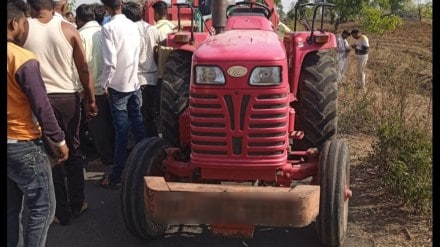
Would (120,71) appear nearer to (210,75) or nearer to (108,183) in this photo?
(108,183)

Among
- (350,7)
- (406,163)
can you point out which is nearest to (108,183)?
(406,163)

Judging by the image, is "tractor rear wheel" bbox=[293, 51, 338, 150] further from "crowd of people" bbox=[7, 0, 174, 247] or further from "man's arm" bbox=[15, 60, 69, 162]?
"man's arm" bbox=[15, 60, 69, 162]

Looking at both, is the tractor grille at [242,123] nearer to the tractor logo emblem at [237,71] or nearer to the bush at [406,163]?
the tractor logo emblem at [237,71]

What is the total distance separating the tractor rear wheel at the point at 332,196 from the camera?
154 inches

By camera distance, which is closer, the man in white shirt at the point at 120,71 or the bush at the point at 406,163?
the bush at the point at 406,163

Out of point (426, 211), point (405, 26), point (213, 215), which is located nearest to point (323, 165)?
point (213, 215)

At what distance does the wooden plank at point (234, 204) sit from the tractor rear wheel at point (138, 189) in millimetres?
441

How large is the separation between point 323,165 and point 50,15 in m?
2.49

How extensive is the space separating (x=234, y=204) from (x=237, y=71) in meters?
0.89

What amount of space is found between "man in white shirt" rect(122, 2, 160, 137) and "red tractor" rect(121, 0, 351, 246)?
1665 millimetres

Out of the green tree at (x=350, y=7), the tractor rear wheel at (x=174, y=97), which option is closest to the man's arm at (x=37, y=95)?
the tractor rear wheel at (x=174, y=97)

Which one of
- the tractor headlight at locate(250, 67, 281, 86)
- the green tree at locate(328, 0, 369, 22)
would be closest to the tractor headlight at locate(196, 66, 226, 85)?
the tractor headlight at locate(250, 67, 281, 86)

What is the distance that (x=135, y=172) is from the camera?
13.8ft

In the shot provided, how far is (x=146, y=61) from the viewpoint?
612 cm
